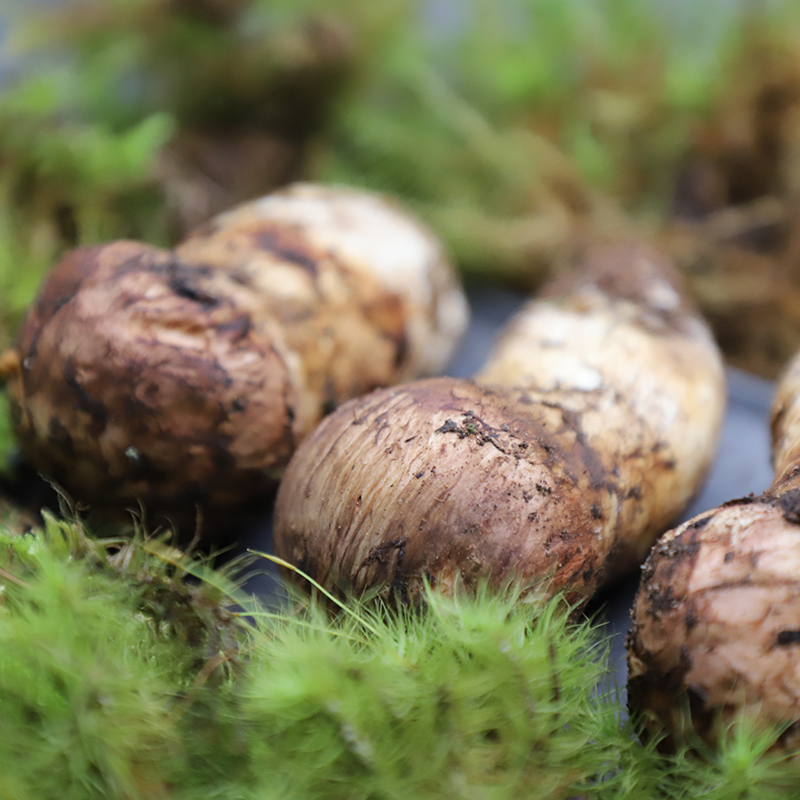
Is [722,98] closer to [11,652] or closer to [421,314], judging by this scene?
[421,314]

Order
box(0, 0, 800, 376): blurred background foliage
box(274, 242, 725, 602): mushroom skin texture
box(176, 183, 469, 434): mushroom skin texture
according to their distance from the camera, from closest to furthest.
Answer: box(274, 242, 725, 602): mushroom skin texture, box(176, 183, 469, 434): mushroom skin texture, box(0, 0, 800, 376): blurred background foliage

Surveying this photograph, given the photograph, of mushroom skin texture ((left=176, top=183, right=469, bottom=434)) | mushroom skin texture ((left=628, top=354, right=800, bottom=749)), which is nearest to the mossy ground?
mushroom skin texture ((left=628, top=354, right=800, bottom=749))

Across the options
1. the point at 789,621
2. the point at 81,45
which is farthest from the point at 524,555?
the point at 81,45

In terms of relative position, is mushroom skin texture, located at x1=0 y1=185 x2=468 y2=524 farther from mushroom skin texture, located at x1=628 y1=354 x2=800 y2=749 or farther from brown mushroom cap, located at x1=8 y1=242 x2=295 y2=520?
mushroom skin texture, located at x1=628 y1=354 x2=800 y2=749

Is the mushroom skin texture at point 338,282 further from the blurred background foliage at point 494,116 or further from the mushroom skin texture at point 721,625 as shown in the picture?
the mushroom skin texture at point 721,625

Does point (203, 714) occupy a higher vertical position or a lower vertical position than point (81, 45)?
lower
